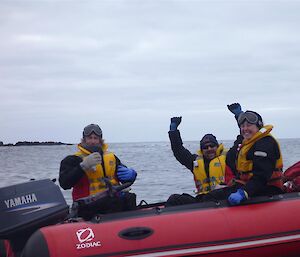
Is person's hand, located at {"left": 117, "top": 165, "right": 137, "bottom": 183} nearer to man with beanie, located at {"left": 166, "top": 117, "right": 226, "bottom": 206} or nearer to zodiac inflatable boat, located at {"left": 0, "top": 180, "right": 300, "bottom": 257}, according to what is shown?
zodiac inflatable boat, located at {"left": 0, "top": 180, "right": 300, "bottom": 257}

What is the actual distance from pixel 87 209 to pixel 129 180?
0.45 metres

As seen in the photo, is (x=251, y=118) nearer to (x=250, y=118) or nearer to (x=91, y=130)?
(x=250, y=118)

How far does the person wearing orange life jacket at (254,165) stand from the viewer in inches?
165

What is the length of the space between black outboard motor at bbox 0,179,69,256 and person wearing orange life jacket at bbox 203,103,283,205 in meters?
1.23

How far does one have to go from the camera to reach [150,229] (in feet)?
12.4

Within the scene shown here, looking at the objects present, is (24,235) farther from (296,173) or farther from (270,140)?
(296,173)

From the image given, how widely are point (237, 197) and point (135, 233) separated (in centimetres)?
87

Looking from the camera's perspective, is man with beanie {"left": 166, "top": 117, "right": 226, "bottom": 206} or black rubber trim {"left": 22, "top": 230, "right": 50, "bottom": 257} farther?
man with beanie {"left": 166, "top": 117, "right": 226, "bottom": 206}

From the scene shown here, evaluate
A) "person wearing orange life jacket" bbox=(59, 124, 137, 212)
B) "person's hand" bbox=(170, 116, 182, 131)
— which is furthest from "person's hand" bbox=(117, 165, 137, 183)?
"person's hand" bbox=(170, 116, 182, 131)

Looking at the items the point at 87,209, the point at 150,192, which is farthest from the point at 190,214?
the point at 150,192

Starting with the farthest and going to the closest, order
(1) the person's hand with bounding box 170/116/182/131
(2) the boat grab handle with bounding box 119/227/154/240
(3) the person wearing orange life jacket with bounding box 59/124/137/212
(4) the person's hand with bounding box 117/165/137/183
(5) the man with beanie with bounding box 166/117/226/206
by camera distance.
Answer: (1) the person's hand with bounding box 170/116/182/131
(5) the man with beanie with bounding box 166/117/226/206
(4) the person's hand with bounding box 117/165/137/183
(3) the person wearing orange life jacket with bounding box 59/124/137/212
(2) the boat grab handle with bounding box 119/227/154/240

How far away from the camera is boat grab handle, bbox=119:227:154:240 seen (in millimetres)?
3713

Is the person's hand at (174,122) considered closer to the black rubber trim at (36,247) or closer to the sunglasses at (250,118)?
the sunglasses at (250,118)

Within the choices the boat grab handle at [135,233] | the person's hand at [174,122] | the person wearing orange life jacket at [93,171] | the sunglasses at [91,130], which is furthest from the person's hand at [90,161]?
the person's hand at [174,122]
